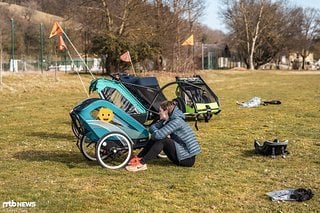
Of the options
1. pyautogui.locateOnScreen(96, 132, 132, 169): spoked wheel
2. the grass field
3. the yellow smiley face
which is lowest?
the grass field

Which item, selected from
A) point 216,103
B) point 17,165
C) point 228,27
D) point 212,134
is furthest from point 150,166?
point 228,27

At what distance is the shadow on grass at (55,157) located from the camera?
7.93 meters

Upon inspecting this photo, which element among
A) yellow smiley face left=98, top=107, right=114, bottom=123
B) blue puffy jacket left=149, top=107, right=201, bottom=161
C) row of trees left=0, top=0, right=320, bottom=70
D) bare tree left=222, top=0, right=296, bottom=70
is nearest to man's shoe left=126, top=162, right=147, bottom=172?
blue puffy jacket left=149, top=107, right=201, bottom=161

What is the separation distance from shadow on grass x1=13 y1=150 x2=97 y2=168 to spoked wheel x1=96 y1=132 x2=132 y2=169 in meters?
0.48

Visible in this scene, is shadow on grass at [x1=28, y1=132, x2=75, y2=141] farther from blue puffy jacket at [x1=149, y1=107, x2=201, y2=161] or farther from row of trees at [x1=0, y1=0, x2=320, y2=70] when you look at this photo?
row of trees at [x1=0, y1=0, x2=320, y2=70]

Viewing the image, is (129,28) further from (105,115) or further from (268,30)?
(268,30)

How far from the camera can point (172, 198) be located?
579 centimetres

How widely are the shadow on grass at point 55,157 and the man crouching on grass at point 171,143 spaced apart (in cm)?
94

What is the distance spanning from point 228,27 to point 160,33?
34.5m

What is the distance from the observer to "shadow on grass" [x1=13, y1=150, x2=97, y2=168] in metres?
7.93

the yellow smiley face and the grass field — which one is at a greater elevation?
the yellow smiley face

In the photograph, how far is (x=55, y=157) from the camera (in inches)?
328

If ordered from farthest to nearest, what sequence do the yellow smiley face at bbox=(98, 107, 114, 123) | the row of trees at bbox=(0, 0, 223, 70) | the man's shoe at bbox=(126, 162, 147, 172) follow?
the row of trees at bbox=(0, 0, 223, 70) → the yellow smiley face at bbox=(98, 107, 114, 123) → the man's shoe at bbox=(126, 162, 147, 172)

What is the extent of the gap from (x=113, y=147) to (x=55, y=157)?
1.56 m
